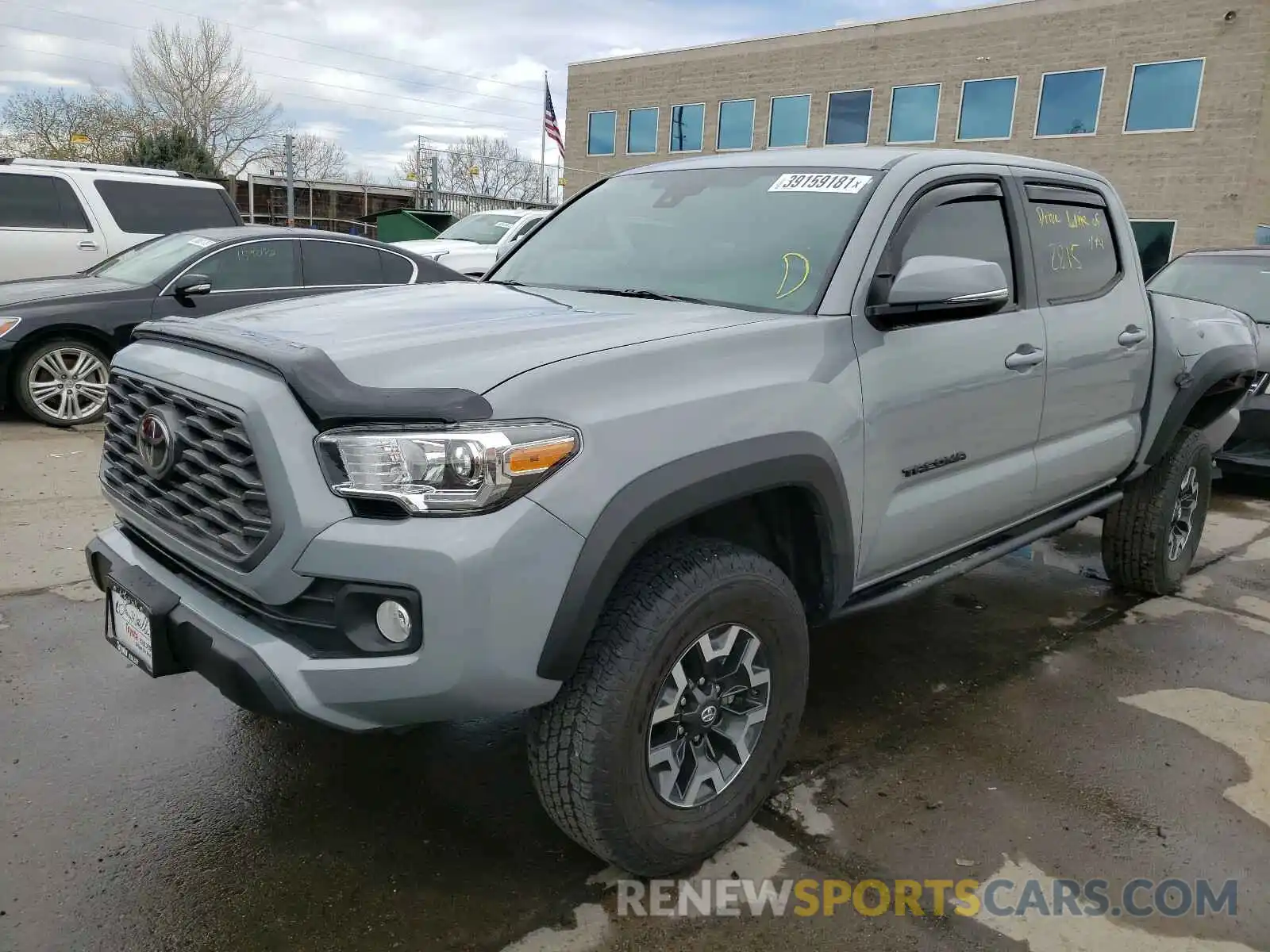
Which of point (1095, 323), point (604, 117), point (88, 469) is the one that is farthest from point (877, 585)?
point (604, 117)

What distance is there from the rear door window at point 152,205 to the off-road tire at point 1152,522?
840 cm

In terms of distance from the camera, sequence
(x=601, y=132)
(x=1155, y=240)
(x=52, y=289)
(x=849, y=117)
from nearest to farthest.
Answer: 1. (x=52, y=289)
2. (x=1155, y=240)
3. (x=849, y=117)
4. (x=601, y=132)

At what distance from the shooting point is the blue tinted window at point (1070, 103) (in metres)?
23.7

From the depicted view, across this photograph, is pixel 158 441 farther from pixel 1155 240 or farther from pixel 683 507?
pixel 1155 240

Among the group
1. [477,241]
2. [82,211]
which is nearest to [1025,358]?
[82,211]

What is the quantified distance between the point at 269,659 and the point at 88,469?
193 inches

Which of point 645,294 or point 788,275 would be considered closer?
point 788,275

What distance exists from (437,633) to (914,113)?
28.4 meters

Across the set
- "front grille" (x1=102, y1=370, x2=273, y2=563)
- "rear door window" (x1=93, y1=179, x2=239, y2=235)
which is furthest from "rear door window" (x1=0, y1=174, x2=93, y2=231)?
"front grille" (x1=102, y1=370, x2=273, y2=563)

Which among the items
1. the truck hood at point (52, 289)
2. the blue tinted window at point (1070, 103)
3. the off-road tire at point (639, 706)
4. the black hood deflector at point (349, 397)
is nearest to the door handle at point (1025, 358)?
the off-road tire at point (639, 706)

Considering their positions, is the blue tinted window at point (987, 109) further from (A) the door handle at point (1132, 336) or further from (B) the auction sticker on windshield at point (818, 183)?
(B) the auction sticker on windshield at point (818, 183)

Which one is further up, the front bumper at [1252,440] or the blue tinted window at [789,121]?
the blue tinted window at [789,121]

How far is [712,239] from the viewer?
10.6 ft

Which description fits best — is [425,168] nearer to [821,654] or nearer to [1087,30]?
[1087,30]
